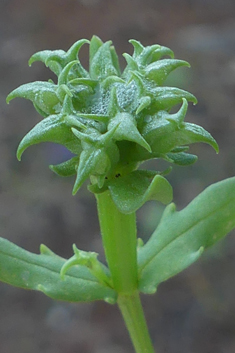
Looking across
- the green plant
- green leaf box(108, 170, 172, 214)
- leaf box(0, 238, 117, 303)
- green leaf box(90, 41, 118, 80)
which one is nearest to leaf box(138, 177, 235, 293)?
the green plant

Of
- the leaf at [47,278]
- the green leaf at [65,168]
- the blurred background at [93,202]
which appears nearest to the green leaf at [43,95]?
the green leaf at [65,168]

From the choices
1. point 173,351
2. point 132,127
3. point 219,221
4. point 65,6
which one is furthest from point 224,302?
point 65,6

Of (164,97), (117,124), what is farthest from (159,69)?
(117,124)

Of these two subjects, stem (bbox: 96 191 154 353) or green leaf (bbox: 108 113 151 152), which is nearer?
green leaf (bbox: 108 113 151 152)

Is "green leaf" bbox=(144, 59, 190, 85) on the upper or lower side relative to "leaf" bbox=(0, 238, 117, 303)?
upper

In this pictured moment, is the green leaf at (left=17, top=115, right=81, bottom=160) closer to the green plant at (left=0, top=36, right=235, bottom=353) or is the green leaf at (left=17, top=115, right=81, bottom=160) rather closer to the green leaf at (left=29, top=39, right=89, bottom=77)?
the green plant at (left=0, top=36, right=235, bottom=353)

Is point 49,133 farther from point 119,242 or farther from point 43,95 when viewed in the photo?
point 119,242
